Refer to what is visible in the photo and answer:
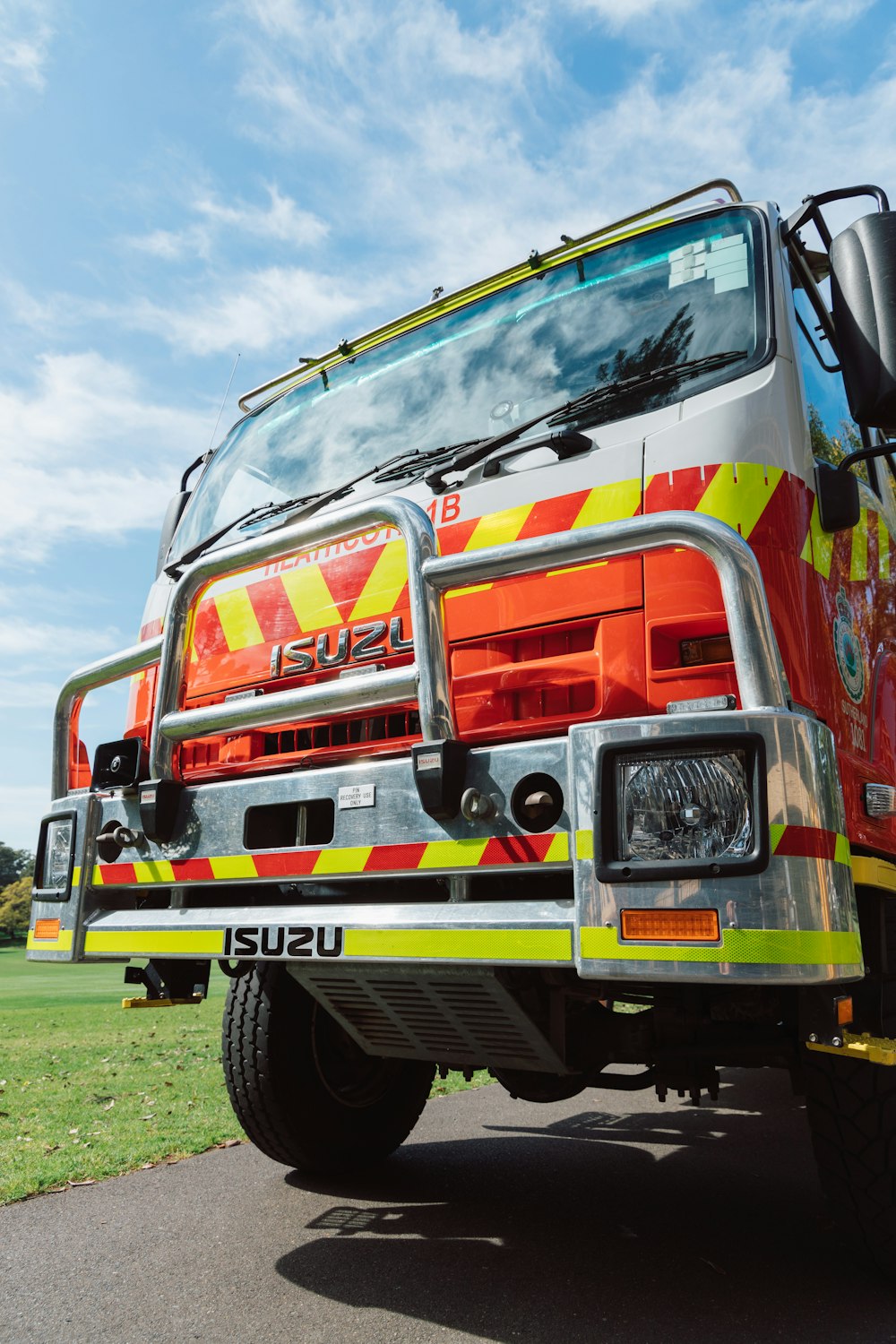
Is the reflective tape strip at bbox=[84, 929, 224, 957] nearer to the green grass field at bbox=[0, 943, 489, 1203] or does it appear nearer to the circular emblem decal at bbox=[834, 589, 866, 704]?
the green grass field at bbox=[0, 943, 489, 1203]

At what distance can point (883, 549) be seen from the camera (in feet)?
11.8

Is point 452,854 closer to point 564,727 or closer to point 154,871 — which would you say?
point 564,727

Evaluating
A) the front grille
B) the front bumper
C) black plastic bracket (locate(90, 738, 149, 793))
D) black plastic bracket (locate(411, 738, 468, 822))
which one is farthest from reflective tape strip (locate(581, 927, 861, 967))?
black plastic bracket (locate(90, 738, 149, 793))

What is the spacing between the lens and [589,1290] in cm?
287

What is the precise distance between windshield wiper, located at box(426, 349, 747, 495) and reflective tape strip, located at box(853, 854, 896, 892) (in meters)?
1.37

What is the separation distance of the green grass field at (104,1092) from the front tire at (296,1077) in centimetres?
75

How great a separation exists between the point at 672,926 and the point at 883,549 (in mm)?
2051

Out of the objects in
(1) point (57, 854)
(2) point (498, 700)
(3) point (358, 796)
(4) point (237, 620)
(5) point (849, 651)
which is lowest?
(1) point (57, 854)

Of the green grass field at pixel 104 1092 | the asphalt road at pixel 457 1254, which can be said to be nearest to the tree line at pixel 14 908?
the green grass field at pixel 104 1092

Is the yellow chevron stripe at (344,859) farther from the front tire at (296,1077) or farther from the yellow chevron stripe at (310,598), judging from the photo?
the front tire at (296,1077)

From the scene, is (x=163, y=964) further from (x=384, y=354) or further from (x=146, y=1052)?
(x=146, y=1052)

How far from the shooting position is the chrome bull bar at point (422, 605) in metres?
2.19

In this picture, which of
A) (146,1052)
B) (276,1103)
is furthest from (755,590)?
(146,1052)

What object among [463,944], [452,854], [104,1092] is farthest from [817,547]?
[104,1092]
